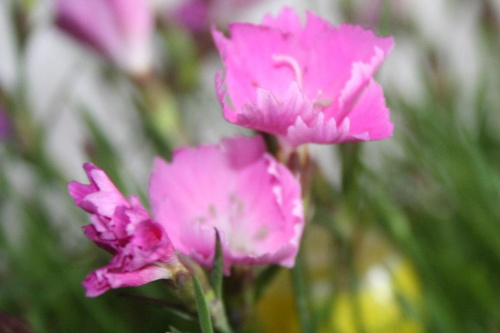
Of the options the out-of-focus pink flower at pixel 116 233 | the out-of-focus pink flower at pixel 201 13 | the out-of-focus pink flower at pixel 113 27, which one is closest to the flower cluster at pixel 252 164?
the out-of-focus pink flower at pixel 116 233

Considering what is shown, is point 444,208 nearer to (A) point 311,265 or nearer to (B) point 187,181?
(A) point 311,265

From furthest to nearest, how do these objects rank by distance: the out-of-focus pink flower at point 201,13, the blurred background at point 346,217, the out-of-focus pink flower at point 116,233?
the out-of-focus pink flower at point 201,13 < the blurred background at point 346,217 < the out-of-focus pink flower at point 116,233

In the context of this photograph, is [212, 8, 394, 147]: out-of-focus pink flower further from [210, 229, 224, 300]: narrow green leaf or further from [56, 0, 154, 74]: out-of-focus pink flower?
[56, 0, 154, 74]: out-of-focus pink flower

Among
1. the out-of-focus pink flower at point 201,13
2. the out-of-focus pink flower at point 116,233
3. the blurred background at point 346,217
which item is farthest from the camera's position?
the out-of-focus pink flower at point 201,13

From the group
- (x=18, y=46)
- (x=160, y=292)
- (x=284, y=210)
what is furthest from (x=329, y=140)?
(x=18, y=46)

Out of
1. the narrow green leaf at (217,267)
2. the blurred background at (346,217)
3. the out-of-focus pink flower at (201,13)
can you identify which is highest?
the narrow green leaf at (217,267)

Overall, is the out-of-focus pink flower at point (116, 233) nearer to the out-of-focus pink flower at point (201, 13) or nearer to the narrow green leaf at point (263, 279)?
the narrow green leaf at point (263, 279)

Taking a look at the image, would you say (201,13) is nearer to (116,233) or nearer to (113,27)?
(113,27)

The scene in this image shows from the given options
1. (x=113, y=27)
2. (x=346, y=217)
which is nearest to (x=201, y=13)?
(x=113, y=27)
